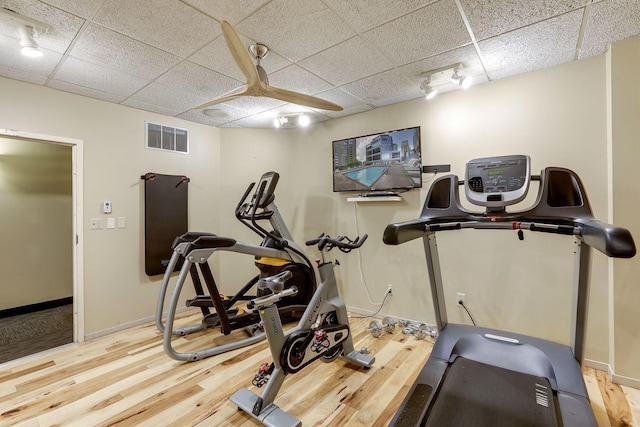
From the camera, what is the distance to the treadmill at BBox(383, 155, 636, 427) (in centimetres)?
149

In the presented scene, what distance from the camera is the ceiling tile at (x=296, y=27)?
1.72 m

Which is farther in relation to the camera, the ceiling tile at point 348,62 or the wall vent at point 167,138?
the wall vent at point 167,138

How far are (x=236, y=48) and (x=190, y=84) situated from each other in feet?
4.34

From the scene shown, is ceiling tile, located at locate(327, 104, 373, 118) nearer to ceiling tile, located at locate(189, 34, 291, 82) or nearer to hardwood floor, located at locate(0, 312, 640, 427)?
ceiling tile, located at locate(189, 34, 291, 82)

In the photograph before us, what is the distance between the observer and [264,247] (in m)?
2.91

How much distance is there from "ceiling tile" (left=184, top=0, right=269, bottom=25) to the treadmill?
153cm

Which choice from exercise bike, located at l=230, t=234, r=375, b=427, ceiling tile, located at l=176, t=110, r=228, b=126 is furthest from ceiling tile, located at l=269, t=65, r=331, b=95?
exercise bike, located at l=230, t=234, r=375, b=427

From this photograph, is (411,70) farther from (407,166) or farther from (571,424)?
(571,424)

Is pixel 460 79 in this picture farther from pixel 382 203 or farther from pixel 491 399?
pixel 491 399

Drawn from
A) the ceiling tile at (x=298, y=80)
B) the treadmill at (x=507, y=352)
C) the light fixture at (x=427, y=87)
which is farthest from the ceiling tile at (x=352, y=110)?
the treadmill at (x=507, y=352)

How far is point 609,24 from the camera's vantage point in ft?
6.11

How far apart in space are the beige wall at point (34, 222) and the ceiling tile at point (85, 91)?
144cm

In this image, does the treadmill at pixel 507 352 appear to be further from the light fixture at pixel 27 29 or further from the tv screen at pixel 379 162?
the light fixture at pixel 27 29

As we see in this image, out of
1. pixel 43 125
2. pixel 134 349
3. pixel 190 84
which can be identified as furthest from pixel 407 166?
pixel 43 125
